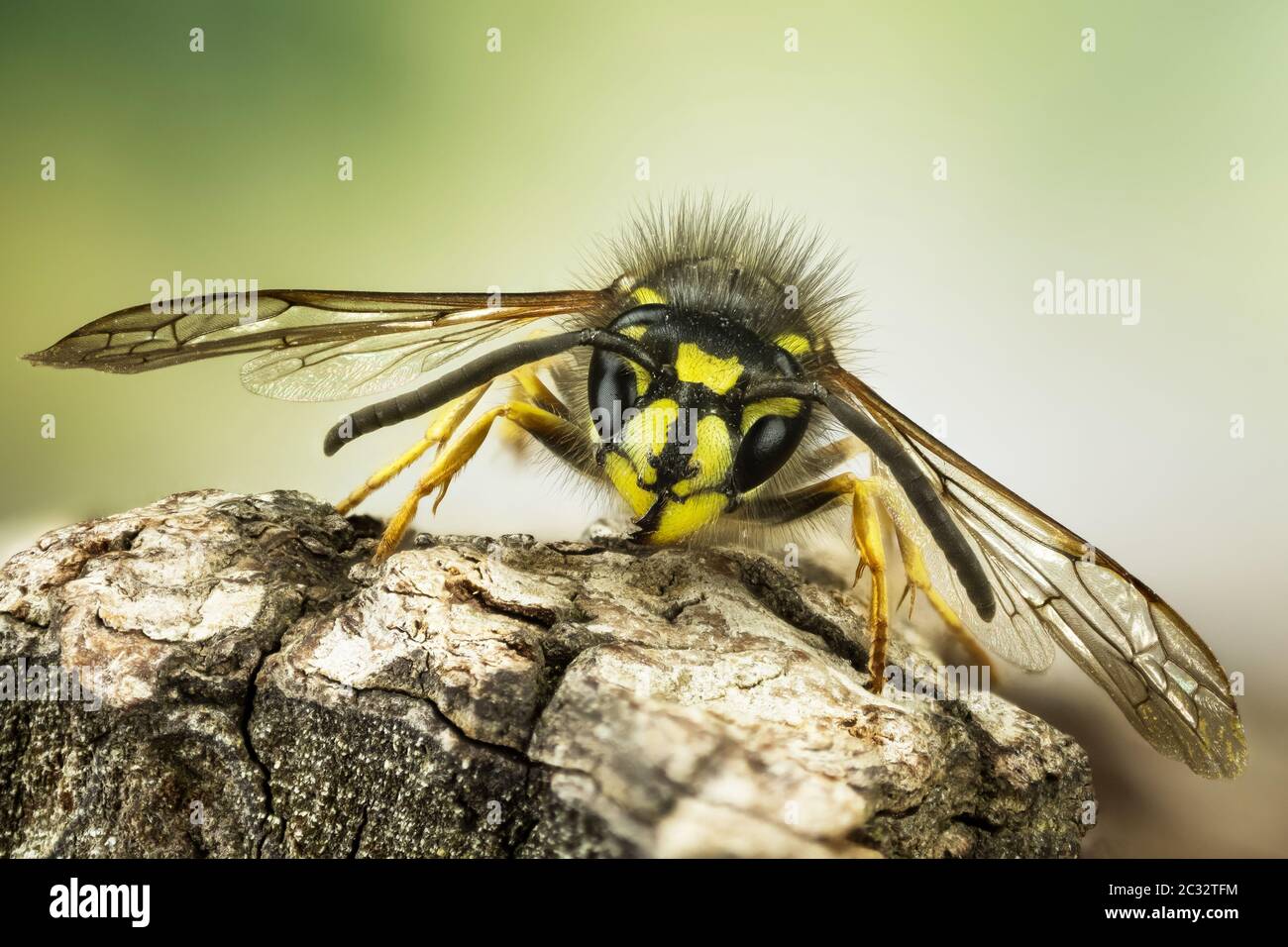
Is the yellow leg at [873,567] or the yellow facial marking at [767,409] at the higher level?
the yellow facial marking at [767,409]

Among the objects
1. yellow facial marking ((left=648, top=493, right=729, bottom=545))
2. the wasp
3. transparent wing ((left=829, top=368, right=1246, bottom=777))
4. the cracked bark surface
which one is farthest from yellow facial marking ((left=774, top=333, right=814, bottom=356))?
the cracked bark surface

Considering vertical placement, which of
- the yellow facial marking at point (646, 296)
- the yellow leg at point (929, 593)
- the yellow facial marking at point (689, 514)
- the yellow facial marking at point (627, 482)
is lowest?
the yellow leg at point (929, 593)

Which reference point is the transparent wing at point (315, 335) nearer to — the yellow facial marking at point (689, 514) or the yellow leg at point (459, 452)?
the yellow leg at point (459, 452)

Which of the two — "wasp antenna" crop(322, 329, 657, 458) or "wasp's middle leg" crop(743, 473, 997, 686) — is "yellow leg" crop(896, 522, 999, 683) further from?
"wasp antenna" crop(322, 329, 657, 458)

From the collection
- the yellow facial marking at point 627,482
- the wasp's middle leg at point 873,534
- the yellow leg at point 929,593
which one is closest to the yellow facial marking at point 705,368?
the yellow facial marking at point 627,482

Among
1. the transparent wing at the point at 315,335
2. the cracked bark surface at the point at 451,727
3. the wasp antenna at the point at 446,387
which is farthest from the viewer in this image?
the transparent wing at the point at 315,335

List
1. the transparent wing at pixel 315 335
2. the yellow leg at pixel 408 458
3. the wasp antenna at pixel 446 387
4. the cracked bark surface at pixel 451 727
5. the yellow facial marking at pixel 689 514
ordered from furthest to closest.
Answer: the yellow leg at pixel 408 458
the transparent wing at pixel 315 335
the yellow facial marking at pixel 689 514
the wasp antenna at pixel 446 387
the cracked bark surface at pixel 451 727
